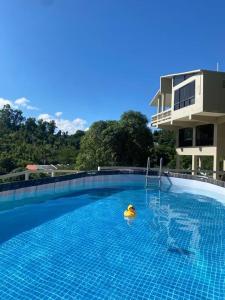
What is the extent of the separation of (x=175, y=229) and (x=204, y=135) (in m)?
11.9

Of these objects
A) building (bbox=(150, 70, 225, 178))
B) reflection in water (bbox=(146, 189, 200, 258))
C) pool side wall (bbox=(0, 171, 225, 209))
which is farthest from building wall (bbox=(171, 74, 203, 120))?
reflection in water (bbox=(146, 189, 200, 258))

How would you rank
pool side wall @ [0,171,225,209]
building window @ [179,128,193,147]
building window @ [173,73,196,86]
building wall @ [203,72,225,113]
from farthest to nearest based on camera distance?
building window @ [179,128,193,147] → building window @ [173,73,196,86] → building wall @ [203,72,225,113] → pool side wall @ [0,171,225,209]

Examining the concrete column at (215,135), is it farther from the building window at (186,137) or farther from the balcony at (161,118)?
the balcony at (161,118)

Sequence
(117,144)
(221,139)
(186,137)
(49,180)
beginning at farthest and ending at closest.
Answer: (117,144), (186,137), (221,139), (49,180)

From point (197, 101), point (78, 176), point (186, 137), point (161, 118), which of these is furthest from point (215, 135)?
point (78, 176)

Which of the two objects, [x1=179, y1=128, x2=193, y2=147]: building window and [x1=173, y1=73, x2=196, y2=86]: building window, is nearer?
[x1=173, y1=73, x2=196, y2=86]: building window

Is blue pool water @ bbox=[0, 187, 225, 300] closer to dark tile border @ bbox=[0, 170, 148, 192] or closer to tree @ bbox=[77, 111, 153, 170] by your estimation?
dark tile border @ bbox=[0, 170, 148, 192]

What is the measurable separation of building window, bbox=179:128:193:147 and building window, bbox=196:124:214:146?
1.12m

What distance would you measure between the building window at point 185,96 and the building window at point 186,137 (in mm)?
2765

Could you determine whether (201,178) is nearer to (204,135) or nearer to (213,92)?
(204,135)

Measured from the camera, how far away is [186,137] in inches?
888

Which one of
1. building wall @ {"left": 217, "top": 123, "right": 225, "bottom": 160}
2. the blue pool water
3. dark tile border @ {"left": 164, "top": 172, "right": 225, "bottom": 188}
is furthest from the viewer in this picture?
building wall @ {"left": 217, "top": 123, "right": 225, "bottom": 160}

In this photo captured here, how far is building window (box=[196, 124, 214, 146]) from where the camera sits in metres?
19.1

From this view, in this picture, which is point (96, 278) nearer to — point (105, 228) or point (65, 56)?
point (105, 228)
